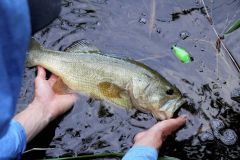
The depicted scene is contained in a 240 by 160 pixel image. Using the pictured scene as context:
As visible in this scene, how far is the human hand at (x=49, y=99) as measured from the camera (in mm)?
3292

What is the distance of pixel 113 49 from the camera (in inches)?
148

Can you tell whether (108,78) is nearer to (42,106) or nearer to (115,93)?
(115,93)

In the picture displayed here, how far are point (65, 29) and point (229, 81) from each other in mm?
1405

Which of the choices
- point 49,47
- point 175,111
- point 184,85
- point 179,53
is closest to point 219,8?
point 179,53

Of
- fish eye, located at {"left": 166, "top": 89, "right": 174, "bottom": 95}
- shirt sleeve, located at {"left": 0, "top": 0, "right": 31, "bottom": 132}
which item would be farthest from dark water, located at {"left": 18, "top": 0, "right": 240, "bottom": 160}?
shirt sleeve, located at {"left": 0, "top": 0, "right": 31, "bottom": 132}

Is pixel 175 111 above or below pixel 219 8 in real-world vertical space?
below

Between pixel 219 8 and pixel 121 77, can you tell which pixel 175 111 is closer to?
pixel 121 77

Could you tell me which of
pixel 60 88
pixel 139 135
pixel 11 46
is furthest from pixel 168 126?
pixel 11 46

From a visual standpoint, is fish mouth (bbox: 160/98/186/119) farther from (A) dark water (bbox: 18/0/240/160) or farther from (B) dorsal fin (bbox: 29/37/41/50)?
(B) dorsal fin (bbox: 29/37/41/50)

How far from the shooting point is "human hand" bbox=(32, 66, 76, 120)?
329cm

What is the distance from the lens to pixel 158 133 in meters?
3.12

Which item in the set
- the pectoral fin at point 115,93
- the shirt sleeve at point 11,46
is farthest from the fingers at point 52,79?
the shirt sleeve at point 11,46

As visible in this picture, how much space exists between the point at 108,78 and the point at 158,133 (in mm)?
578

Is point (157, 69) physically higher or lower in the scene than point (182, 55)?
lower
